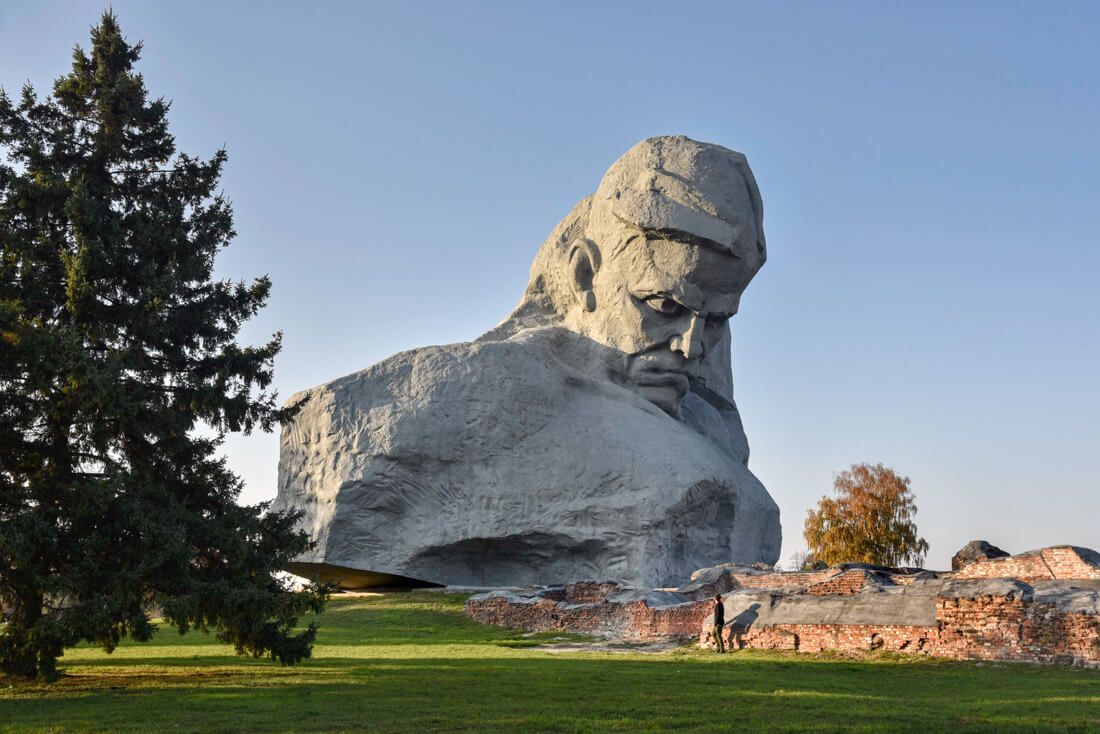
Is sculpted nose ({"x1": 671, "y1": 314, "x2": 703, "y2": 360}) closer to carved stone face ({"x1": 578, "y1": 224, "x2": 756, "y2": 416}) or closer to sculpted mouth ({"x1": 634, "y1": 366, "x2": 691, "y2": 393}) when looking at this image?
carved stone face ({"x1": 578, "y1": 224, "x2": 756, "y2": 416})

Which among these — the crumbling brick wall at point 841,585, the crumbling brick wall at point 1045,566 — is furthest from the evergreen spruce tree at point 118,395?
the crumbling brick wall at point 1045,566

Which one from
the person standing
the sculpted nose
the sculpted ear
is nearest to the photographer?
the person standing

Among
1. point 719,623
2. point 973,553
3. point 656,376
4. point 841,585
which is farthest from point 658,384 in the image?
point 719,623

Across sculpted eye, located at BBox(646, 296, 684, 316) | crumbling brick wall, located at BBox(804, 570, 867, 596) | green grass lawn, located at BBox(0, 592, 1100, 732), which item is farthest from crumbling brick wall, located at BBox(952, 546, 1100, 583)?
sculpted eye, located at BBox(646, 296, 684, 316)

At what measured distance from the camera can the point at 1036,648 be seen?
38.4 ft

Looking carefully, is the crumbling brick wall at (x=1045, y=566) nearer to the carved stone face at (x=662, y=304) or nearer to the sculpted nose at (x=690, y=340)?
the sculpted nose at (x=690, y=340)

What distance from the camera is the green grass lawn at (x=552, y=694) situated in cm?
844

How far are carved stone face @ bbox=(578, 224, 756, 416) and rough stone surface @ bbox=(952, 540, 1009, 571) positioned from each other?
34.4 feet

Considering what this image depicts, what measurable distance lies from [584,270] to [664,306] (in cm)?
383

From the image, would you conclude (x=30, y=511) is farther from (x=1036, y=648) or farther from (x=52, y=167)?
(x=1036, y=648)

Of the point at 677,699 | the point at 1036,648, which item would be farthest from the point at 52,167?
the point at 1036,648

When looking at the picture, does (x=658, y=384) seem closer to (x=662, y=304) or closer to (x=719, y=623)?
(x=662, y=304)

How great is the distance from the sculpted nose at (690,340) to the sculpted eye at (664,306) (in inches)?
21.0

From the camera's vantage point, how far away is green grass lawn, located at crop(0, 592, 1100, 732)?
8.44 m
